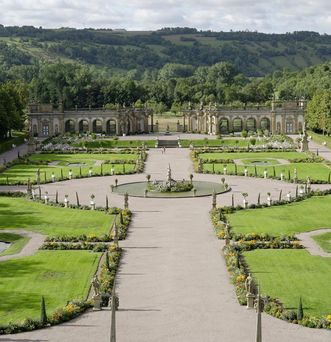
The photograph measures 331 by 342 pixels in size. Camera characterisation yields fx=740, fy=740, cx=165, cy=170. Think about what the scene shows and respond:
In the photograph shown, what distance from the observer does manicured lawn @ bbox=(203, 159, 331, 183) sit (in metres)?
85.8

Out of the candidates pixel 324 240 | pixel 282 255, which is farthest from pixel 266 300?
pixel 324 240

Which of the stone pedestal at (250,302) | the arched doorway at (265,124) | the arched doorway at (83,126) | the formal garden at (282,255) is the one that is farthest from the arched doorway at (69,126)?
the stone pedestal at (250,302)

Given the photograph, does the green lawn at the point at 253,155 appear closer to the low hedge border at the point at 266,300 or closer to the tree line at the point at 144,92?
the tree line at the point at 144,92

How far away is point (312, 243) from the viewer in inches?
2015

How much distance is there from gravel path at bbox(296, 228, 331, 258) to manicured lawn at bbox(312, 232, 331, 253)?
10.6 inches

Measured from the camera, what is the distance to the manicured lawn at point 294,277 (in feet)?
125

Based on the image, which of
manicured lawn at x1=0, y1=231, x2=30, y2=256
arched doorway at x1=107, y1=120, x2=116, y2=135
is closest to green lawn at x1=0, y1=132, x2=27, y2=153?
arched doorway at x1=107, y1=120, x2=116, y2=135

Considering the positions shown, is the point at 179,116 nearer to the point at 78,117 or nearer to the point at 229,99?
the point at 229,99

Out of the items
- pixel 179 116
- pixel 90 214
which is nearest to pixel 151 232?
pixel 90 214

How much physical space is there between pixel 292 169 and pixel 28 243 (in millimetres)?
48641

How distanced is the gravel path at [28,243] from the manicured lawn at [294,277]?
14.3m

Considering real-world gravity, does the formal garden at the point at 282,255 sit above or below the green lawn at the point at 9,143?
below

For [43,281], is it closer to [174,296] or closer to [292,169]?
[174,296]

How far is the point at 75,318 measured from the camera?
118 feet
